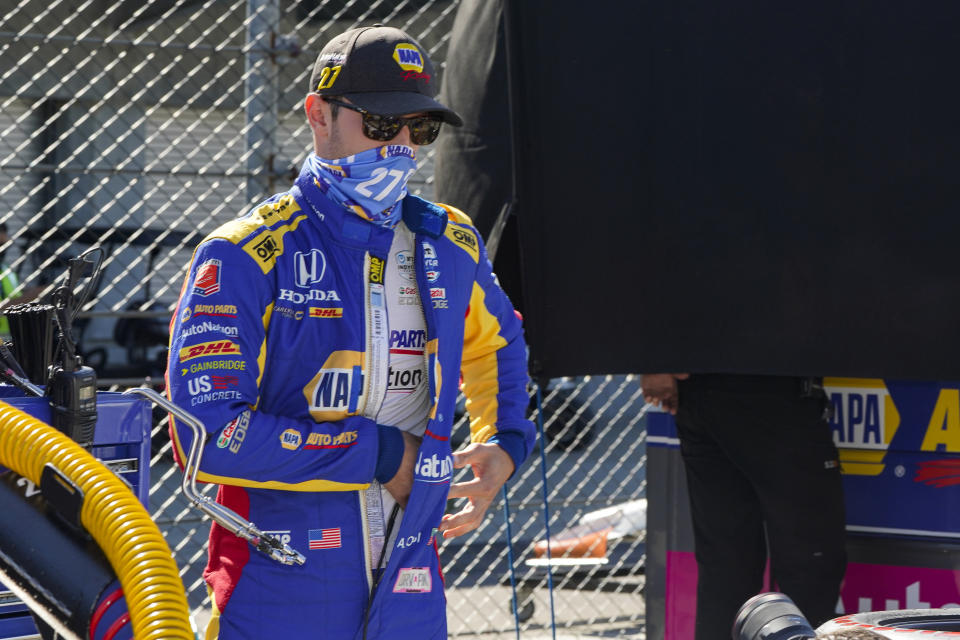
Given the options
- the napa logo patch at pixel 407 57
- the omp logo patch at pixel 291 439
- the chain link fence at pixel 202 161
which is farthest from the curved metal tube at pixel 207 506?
the chain link fence at pixel 202 161

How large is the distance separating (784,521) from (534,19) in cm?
164

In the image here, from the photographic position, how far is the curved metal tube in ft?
5.61

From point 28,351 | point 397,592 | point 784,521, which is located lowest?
point 784,521

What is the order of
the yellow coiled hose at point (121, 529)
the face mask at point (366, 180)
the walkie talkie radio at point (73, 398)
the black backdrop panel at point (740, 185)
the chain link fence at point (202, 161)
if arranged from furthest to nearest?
the chain link fence at point (202, 161) → the black backdrop panel at point (740, 185) → the face mask at point (366, 180) → the walkie talkie radio at point (73, 398) → the yellow coiled hose at point (121, 529)

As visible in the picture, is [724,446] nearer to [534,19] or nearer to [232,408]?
[534,19]

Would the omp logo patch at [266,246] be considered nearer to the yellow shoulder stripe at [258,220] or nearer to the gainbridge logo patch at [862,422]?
the yellow shoulder stripe at [258,220]

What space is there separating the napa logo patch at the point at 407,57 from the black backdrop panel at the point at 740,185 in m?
1.15

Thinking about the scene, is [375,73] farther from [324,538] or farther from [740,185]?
[740,185]

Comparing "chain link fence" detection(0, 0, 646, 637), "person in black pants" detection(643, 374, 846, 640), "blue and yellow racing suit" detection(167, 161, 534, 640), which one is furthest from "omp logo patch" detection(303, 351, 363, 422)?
"person in black pants" detection(643, 374, 846, 640)

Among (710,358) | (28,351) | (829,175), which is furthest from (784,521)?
(28,351)

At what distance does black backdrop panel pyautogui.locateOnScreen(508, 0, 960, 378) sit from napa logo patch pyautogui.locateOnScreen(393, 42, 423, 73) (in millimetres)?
1148

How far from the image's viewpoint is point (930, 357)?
3152mm

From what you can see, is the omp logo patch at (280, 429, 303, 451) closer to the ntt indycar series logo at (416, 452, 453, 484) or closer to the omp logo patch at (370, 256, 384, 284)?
the ntt indycar series logo at (416, 452, 453, 484)

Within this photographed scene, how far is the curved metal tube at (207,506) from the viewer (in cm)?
171
